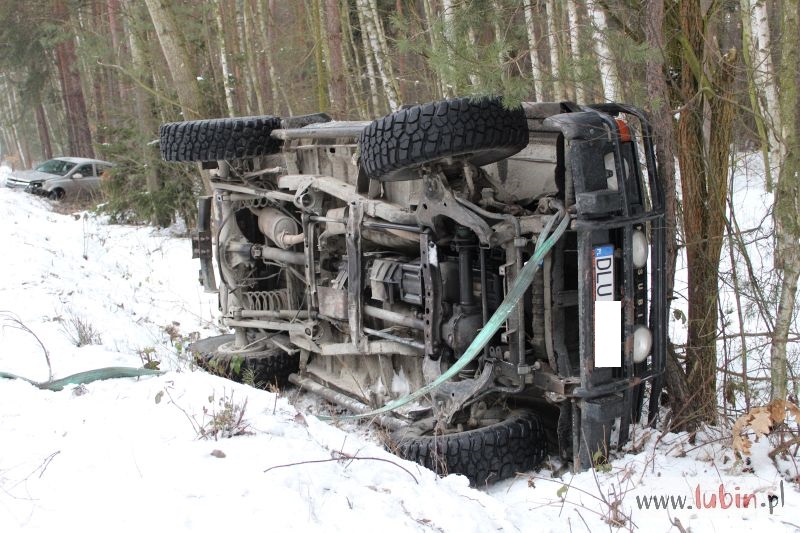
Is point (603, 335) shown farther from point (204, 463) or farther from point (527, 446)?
point (204, 463)

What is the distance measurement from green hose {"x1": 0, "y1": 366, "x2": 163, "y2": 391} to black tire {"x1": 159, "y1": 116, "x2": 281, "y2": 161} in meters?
1.96

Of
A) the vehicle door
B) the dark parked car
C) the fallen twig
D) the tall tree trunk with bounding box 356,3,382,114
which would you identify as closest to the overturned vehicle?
the fallen twig

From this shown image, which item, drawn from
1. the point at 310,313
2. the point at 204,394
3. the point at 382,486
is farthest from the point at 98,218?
the point at 382,486

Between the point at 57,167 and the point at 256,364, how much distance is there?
19.2 meters

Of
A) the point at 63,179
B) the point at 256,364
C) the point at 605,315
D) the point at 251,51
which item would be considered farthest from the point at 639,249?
the point at 63,179

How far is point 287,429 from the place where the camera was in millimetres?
3525

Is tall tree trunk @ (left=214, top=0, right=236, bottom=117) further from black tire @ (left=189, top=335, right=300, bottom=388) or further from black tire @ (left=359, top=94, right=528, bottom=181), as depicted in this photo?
black tire @ (left=359, top=94, right=528, bottom=181)

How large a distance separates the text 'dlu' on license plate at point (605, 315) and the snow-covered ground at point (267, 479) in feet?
1.76

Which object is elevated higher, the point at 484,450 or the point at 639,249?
the point at 639,249

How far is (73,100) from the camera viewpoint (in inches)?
1046

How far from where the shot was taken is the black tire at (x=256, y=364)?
598 cm

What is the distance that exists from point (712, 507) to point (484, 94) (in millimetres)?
2114

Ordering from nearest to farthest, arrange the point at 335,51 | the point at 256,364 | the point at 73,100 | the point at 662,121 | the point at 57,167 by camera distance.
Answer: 1. the point at 662,121
2. the point at 256,364
3. the point at 335,51
4. the point at 57,167
5. the point at 73,100

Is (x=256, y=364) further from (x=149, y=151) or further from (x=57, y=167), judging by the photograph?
(x=57, y=167)
